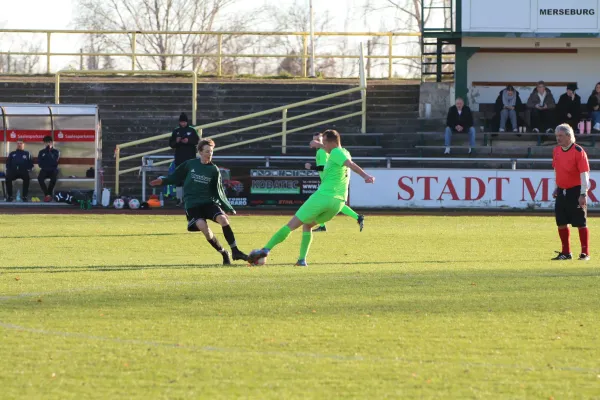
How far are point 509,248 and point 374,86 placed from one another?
20.1m

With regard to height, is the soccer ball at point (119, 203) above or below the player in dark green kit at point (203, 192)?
below

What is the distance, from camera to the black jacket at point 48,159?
Answer: 94.8ft

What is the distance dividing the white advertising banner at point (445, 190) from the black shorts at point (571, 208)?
41.9ft

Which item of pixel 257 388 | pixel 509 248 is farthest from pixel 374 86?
pixel 257 388

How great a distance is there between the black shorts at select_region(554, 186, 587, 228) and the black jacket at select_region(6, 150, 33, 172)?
56.9 ft

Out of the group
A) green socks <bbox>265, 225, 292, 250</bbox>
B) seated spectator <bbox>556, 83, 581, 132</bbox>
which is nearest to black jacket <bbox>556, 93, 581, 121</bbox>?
seated spectator <bbox>556, 83, 581, 132</bbox>

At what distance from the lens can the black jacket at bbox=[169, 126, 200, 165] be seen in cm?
2491

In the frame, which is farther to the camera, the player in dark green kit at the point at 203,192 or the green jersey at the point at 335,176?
the player in dark green kit at the point at 203,192

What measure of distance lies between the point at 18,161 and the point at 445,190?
1094 cm

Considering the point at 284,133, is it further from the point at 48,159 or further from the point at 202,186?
the point at 202,186

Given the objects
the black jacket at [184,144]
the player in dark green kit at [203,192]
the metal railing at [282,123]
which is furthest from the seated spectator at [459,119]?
the player in dark green kit at [203,192]

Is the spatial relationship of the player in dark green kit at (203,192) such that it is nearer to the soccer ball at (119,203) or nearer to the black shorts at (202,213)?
the black shorts at (202,213)

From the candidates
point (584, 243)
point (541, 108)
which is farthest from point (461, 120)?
point (584, 243)

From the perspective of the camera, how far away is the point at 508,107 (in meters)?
32.0
